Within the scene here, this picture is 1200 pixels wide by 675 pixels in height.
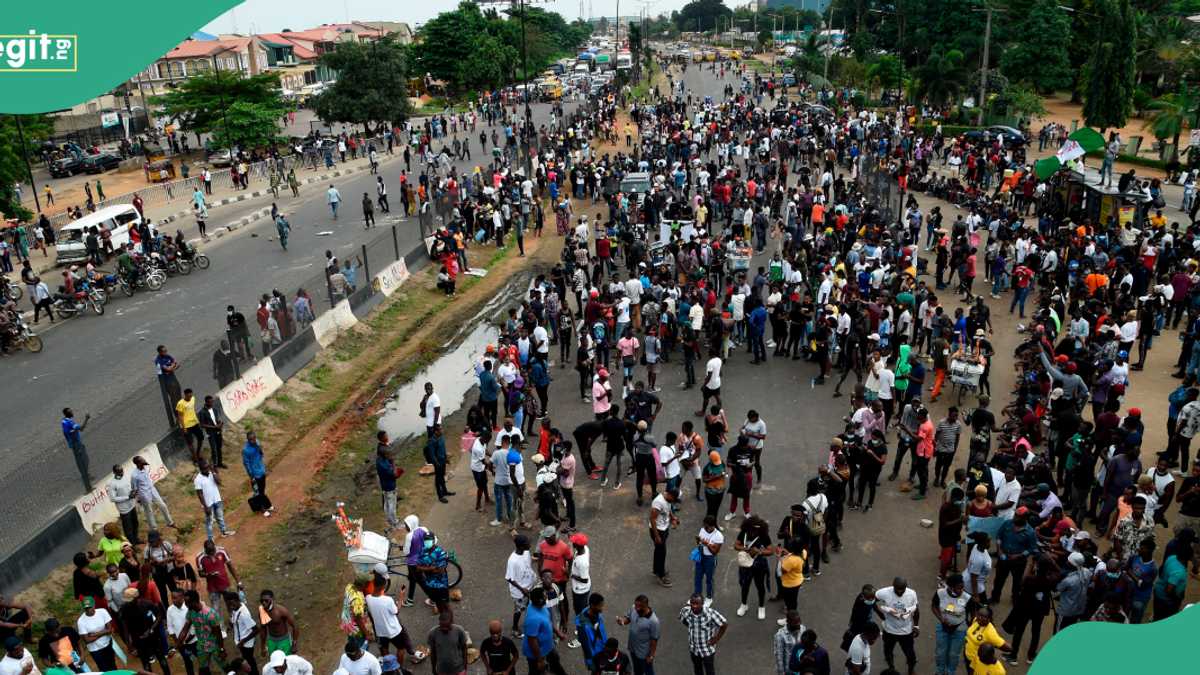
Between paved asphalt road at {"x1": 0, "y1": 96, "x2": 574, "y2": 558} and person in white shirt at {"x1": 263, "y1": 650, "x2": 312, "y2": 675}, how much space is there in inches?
206

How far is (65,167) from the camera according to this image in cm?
5309

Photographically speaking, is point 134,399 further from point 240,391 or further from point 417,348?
point 417,348

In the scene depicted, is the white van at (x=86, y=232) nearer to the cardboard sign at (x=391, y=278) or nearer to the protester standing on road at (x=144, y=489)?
the cardboard sign at (x=391, y=278)

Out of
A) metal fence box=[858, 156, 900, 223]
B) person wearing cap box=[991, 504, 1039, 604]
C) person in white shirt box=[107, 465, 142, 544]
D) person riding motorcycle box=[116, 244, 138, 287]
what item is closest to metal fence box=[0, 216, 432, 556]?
person riding motorcycle box=[116, 244, 138, 287]

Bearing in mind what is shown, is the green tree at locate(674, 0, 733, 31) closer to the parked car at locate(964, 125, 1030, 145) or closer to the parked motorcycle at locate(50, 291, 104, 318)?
the parked car at locate(964, 125, 1030, 145)

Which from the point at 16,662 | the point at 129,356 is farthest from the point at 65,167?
the point at 16,662

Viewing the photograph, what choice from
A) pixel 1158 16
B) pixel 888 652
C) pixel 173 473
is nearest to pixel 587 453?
pixel 888 652

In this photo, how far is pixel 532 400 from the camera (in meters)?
15.1

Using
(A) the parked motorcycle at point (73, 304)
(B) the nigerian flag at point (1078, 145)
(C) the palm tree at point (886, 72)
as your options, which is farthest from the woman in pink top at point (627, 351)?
(C) the palm tree at point (886, 72)

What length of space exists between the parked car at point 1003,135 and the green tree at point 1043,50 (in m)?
13.7

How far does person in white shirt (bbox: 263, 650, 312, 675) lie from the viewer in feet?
26.2

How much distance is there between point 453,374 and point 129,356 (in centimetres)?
741

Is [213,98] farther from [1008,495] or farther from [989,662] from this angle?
[989,662]

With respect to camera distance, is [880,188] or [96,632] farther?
[880,188]
